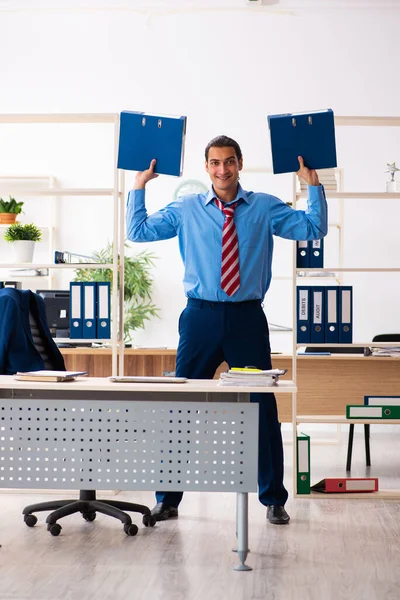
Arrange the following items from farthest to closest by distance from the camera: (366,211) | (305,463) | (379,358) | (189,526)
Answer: (366,211) < (379,358) < (305,463) < (189,526)

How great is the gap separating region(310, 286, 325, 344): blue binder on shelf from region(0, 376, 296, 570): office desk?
1548 millimetres

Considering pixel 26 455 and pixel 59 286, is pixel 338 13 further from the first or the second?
pixel 26 455

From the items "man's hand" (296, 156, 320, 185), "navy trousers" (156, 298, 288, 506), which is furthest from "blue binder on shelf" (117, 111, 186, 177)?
"navy trousers" (156, 298, 288, 506)

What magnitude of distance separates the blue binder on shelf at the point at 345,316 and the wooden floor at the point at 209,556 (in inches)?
34.7

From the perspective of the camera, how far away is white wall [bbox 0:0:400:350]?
810cm

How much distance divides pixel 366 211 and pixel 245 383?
521 cm

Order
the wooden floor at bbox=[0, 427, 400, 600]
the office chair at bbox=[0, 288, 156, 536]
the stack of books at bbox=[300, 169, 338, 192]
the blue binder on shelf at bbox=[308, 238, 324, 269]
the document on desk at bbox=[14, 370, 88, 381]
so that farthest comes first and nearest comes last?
the stack of books at bbox=[300, 169, 338, 192] → the blue binder on shelf at bbox=[308, 238, 324, 269] → the office chair at bbox=[0, 288, 156, 536] → the document on desk at bbox=[14, 370, 88, 381] → the wooden floor at bbox=[0, 427, 400, 600]

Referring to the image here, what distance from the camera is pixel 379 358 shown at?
5484 millimetres

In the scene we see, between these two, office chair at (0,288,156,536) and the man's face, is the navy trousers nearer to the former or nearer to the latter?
office chair at (0,288,156,536)

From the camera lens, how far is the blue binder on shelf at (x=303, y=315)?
4.81 meters

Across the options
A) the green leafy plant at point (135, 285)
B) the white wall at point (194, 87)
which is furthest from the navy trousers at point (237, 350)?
the white wall at point (194, 87)

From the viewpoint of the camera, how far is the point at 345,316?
483 centimetres

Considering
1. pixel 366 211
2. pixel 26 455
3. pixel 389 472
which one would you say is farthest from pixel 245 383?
pixel 366 211

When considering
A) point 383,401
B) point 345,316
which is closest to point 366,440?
point 383,401
